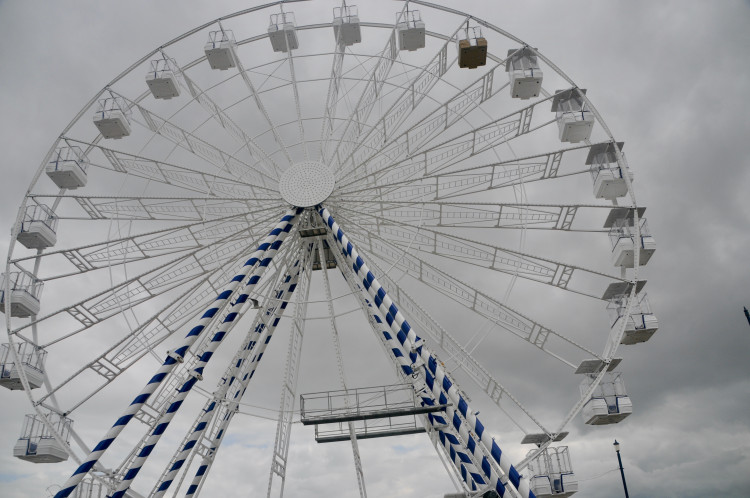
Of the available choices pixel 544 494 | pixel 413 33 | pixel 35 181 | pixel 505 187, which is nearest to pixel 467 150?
pixel 505 187

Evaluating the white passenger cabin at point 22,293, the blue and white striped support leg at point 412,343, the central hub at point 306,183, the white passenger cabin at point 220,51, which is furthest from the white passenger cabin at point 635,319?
the white passenger cabin at point 22,293

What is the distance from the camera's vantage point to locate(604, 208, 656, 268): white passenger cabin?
17766 mm

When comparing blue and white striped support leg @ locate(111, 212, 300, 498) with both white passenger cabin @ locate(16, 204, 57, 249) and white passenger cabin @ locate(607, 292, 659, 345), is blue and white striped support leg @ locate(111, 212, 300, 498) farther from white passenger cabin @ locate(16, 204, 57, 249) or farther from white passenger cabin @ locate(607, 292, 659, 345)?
white passenger cabin @ locate(607, 292, 659, 345)

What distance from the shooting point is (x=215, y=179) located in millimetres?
18812

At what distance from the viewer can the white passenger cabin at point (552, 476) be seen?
15547 mm

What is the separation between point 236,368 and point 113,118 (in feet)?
30.5

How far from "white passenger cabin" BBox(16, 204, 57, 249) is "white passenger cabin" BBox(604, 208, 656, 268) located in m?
17.0

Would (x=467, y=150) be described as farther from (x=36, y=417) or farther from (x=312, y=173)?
(x=36, y=417)

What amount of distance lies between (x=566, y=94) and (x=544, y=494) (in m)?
11.4

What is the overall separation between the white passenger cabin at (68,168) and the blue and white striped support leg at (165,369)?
299 inches

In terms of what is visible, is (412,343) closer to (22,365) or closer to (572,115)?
(572,115)

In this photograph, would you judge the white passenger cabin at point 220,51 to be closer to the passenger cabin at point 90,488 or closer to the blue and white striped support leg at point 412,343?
the blue and white striped support leg at point 412,343

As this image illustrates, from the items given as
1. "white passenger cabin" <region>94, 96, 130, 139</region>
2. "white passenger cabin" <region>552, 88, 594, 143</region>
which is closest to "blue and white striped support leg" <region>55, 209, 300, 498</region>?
"white passenger cabin" <region>94, 96, 130, 139</region>

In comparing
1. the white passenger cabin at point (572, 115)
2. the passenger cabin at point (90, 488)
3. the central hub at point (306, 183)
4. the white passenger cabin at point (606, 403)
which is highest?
the white passenger cabin at point (572, 115)
